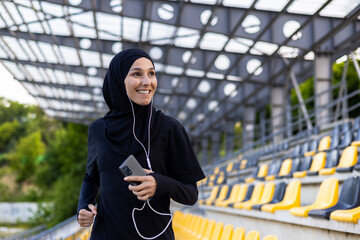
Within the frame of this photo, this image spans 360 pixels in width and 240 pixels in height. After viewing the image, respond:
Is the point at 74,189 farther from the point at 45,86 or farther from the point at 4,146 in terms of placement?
the point at 4,146

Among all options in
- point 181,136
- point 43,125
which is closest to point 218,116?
point 181,136

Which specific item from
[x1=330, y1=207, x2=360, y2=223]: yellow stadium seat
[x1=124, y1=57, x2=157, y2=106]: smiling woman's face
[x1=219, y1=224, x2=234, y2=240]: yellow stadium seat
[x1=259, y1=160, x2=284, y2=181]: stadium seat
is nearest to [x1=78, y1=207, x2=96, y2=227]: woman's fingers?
[x1=124, y1=57, x2=157, y2=106]: smiling woman's face

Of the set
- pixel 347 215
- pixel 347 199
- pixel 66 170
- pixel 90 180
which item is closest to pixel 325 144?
pixel 347 199

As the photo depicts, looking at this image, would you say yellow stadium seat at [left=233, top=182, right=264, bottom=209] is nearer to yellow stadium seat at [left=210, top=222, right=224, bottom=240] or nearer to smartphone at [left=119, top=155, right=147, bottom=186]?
yellow stadium seat at [left=210, top=222, right=224, bottom=240]

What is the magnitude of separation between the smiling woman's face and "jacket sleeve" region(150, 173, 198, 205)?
31 cm

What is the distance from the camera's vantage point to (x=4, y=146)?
7250 centimetres

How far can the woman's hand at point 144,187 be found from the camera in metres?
1.61

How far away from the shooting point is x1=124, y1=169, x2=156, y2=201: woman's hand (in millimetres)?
1605

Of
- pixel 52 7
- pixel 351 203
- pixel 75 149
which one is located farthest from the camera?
pixel 75 149

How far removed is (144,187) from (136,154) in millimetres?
197

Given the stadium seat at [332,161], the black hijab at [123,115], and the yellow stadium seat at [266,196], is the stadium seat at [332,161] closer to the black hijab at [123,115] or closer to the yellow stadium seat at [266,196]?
the yellow stadium seat at [266,196]

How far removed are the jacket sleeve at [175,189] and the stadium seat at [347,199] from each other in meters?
2.30

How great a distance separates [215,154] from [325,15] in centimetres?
2085

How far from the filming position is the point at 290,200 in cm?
501
